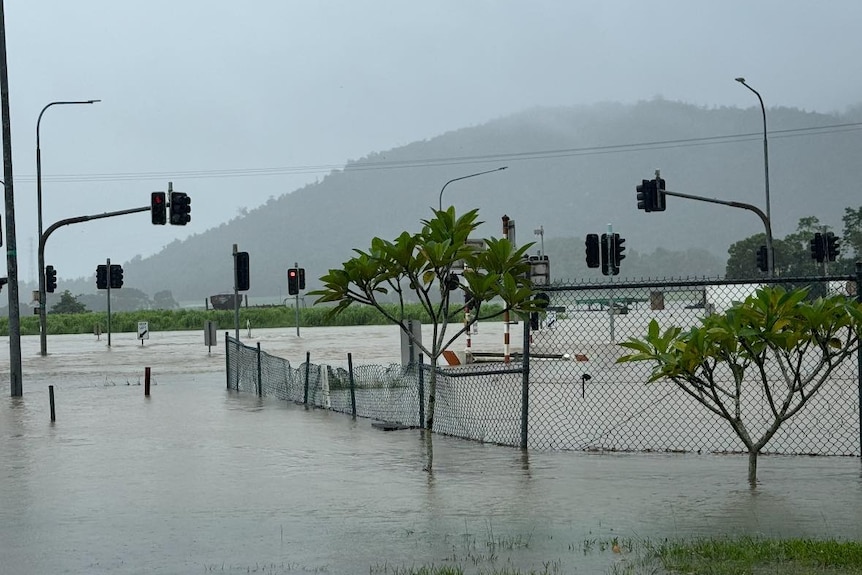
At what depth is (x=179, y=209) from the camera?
40406 millimetres

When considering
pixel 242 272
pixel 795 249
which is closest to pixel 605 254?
pixel 242 272

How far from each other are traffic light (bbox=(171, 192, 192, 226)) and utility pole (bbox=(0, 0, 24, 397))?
38.0 feet

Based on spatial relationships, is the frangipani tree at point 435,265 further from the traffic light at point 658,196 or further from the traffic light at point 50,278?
the traffic light at point 50,278

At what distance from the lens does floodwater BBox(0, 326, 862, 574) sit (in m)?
8.55

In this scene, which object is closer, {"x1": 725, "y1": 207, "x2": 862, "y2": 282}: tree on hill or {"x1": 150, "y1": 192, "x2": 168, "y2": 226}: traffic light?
{"x1": 150, "y1": 192, "x2": 168, "y2": 226}: traffic light

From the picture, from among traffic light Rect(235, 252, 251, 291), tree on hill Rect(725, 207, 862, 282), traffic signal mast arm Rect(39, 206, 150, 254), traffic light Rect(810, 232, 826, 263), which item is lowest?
traffic light Rect(235, 252, 251, 291)

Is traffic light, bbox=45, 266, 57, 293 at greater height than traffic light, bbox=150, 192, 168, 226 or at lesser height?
lesser

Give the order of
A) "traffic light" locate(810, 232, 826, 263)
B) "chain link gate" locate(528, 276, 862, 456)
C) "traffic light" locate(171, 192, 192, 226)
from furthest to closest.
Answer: "traffic light" locate(810, 232, 826, 263) → "traffic light" locate(171, 192, 192, 226) → "chain link gate" locate(528, 276, 862, 456)

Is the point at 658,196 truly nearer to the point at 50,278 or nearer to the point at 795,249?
the point at 50,278

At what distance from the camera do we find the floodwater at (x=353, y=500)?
8.55 m

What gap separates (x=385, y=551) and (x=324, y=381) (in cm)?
1252

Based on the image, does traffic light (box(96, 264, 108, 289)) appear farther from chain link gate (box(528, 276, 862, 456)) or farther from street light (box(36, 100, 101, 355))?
chain link gate (box(528, 276, 862, 456))

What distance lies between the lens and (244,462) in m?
14.1

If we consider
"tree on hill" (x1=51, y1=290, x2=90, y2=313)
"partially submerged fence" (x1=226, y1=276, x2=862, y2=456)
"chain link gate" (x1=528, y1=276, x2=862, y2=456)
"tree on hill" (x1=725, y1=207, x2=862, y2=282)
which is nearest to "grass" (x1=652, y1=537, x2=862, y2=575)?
"chain link gate" (x1=528, y1=276, x2=862, y2=456)
